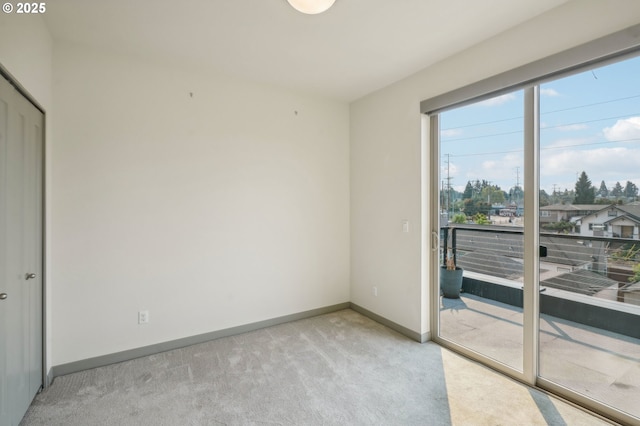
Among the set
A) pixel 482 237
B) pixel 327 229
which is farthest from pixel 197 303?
pixel 482 237

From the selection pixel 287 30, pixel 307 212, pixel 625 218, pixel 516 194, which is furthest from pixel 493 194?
pixel 287 30

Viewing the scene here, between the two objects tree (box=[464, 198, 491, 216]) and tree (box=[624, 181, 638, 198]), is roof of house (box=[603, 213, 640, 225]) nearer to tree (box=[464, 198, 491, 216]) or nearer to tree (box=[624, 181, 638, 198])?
tree (box=[624, 181, 638, 198])

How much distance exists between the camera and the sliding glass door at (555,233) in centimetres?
195

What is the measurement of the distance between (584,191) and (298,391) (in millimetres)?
2551

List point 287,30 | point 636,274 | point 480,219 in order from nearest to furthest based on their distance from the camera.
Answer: point 636,274
point 287,30
point 480,219

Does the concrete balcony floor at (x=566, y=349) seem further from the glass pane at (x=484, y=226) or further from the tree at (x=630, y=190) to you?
the tree at (x=630, y=190)

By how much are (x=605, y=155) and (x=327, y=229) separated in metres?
2.74

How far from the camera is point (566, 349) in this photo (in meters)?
2.23

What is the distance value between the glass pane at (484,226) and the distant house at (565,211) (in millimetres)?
158

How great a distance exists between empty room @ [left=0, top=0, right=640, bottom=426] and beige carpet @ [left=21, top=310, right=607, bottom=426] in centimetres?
2

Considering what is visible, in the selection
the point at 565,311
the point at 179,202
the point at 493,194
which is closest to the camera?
the point at 565,311

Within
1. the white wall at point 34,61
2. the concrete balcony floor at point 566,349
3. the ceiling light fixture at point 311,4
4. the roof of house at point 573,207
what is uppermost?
the ceiling light fixture at point 311,4

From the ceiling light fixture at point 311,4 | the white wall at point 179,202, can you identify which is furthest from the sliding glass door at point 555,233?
the white wall at point 179,202

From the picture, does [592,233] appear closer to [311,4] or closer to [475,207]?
[475,207]
